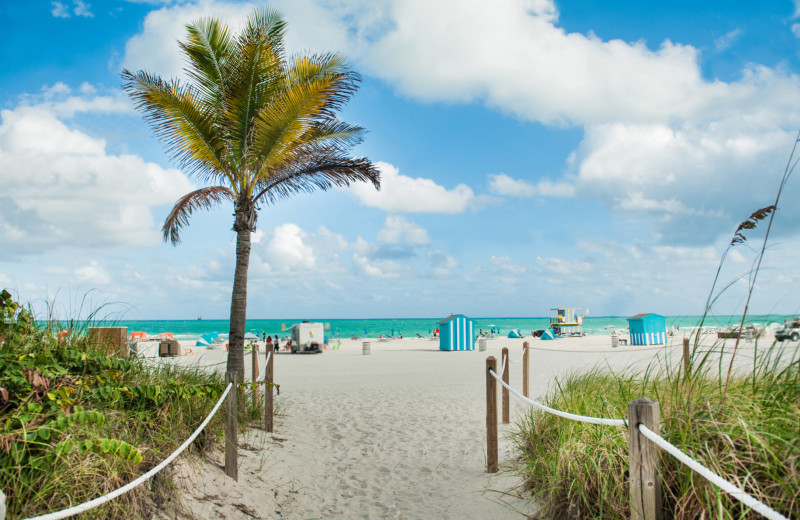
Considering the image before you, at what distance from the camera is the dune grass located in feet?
Result: 11.0

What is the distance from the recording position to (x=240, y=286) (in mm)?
8195

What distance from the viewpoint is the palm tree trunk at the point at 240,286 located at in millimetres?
7867

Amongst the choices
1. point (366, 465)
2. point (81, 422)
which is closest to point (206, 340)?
point (366, 465)

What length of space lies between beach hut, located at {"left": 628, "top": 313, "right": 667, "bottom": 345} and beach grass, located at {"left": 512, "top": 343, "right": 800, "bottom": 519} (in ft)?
90.0

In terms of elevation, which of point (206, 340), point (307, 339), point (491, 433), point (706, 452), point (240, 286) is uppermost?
point (240, 286)

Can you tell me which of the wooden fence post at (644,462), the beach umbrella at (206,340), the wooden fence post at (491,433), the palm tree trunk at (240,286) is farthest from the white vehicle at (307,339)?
the wooden fence post at (644,462)

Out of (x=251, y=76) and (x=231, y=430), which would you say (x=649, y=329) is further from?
(x=231, y=430)

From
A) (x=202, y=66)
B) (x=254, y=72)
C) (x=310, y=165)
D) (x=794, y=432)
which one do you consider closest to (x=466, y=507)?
(x=794, y=432)

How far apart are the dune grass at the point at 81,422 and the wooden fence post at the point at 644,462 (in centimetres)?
315

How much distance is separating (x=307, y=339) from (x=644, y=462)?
24761 millimetres

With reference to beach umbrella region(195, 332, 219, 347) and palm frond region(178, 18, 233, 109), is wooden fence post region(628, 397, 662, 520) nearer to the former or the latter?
palm frond region(178, 18, 233, 109)

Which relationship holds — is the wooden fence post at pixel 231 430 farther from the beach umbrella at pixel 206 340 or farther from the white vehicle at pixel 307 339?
the beach umbrella at pixel 206 340

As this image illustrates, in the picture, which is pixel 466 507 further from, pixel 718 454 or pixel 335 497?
pixel 718 454

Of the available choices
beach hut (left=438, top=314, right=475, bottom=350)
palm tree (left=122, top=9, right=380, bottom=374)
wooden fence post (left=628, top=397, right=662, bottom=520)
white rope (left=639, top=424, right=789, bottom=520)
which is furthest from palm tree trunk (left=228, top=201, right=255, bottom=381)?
beach hut (left=438, top=314, right=475, bottom=350)
